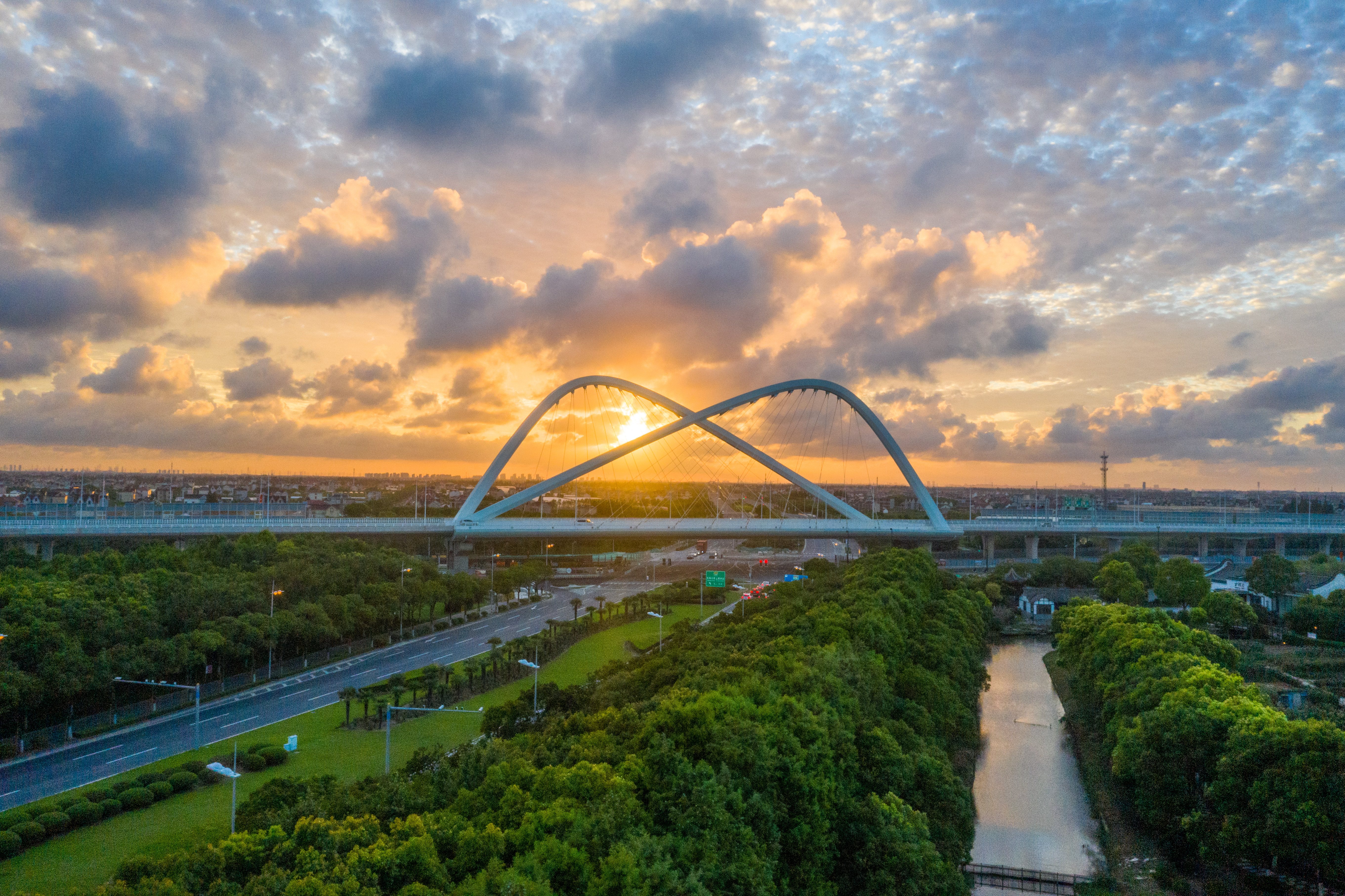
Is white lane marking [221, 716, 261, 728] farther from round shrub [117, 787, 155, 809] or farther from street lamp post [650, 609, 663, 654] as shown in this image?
street lamp post [650, 609, 663, 654]

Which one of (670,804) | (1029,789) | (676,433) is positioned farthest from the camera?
(676,433)

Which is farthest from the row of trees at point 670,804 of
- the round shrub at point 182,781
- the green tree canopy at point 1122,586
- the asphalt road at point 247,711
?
the green tree canopy at point 1122,586

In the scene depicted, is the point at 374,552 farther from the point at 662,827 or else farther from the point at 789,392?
the point at 662,827

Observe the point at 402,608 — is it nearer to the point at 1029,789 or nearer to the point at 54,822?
the point at 54,822

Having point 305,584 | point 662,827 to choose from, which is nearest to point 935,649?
point 662,827

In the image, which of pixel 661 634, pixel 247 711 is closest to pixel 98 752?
pixel 247 711

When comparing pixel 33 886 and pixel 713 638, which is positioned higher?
pixel 713 638

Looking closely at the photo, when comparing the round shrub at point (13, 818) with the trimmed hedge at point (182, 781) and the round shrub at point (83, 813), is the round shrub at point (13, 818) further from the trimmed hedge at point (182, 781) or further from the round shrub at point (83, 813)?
the trimmed hedge at point (182, 781)
